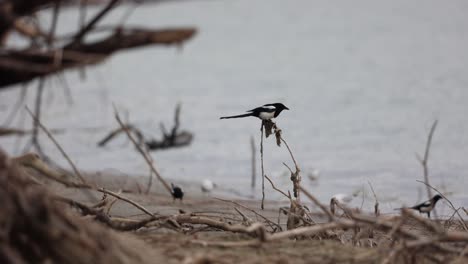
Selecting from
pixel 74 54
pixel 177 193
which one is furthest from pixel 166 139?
pixel 74 54

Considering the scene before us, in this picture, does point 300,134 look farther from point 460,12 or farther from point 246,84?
point 460,12

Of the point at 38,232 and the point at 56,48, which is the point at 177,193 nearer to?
the point at 56,48

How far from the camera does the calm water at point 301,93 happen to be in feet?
26.0

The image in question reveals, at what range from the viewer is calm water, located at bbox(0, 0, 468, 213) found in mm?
7922

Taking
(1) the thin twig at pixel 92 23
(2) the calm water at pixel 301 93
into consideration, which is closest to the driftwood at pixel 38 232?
(1) the thin twig at pixel 92 23

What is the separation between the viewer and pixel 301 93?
39.2 ft

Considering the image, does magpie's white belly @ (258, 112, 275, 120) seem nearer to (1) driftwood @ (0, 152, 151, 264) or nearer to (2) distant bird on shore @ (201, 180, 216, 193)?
(1) driftwood @ (0, 152, 151, 264)

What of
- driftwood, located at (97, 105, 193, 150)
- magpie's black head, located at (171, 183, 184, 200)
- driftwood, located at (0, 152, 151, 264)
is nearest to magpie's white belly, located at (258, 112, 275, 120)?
magpie's black head, located at (171, 183, 184, 200)

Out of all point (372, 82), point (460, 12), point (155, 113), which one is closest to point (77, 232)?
point (155, 113)

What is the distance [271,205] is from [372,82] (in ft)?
21.0

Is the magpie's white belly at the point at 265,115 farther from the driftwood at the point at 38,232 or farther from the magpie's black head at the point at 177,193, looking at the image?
the driftwood at the point at 38,232

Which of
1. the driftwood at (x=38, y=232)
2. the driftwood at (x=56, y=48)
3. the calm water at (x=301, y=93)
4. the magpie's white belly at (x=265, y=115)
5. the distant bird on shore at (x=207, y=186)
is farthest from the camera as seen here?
the calm water at (x=301, y=93)

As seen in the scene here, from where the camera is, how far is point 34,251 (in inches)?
98.7

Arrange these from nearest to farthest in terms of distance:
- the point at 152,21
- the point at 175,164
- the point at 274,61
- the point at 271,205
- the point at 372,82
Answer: the point at 271,205 → the point at 175,164 → the point at 372,82 → the point at 274,61 → the point at 152,21
